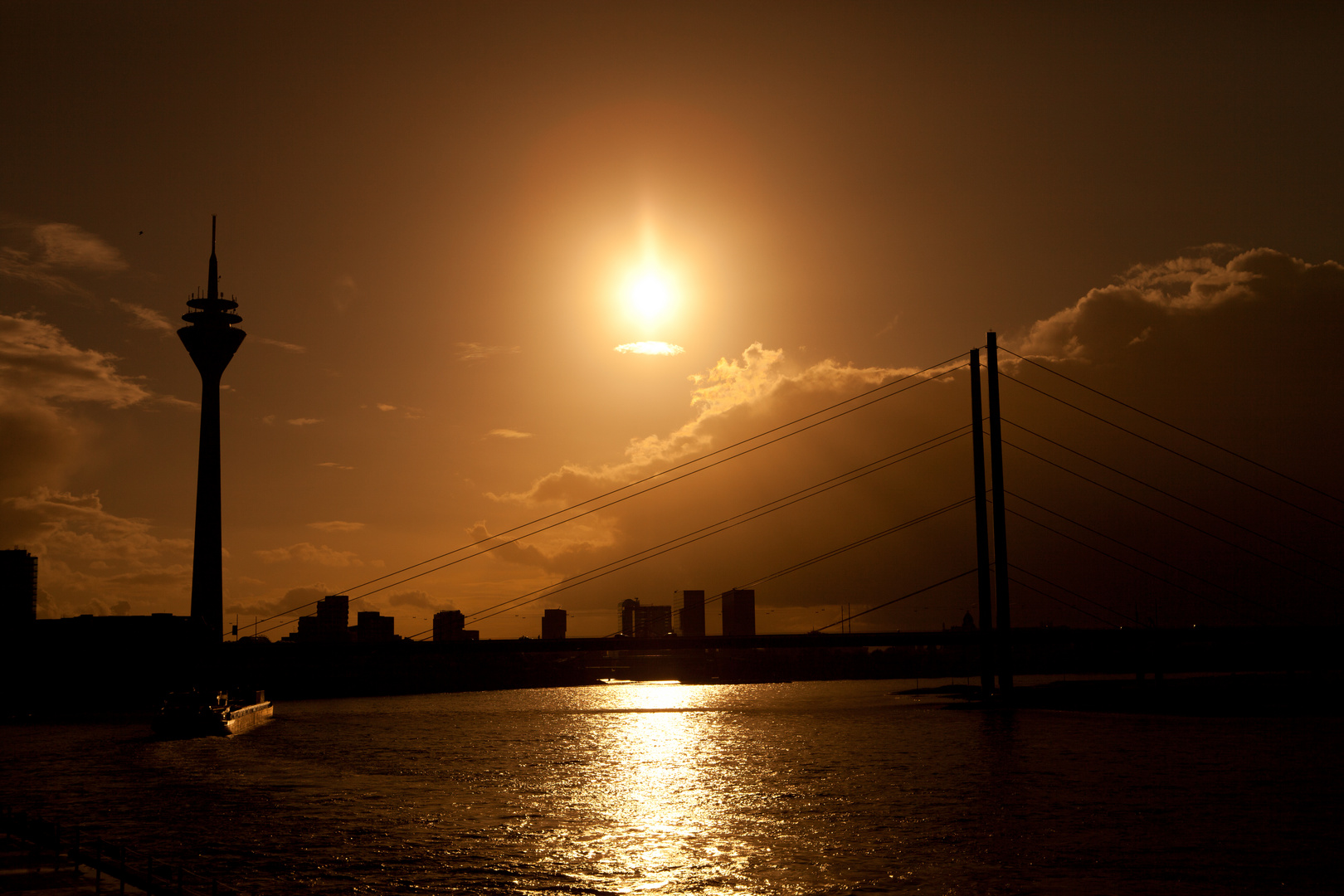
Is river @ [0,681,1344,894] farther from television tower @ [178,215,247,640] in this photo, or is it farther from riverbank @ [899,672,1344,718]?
television tower @ [178,215,247,640]

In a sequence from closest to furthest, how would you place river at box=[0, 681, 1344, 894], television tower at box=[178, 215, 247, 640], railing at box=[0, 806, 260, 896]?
railing at box=[0, 806, 260, 896], river at box=[0, 681, 1344, 894], television tower at box=[178, 215, 247, 640]

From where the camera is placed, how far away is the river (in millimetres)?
24812

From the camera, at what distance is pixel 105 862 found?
1980cm

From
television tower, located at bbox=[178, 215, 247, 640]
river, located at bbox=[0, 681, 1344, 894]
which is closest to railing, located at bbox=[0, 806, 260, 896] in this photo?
river, located at bbox=[0, 681, 1344, 894]

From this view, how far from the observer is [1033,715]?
80062 mm

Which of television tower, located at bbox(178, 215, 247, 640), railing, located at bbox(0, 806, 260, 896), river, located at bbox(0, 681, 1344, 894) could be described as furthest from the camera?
television tower, located at bbox(178, 215, 247, 640)

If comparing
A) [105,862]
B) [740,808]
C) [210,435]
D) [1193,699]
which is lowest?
[1193,699]

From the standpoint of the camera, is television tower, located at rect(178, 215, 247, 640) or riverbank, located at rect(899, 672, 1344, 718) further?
television tower, located at rect(178, 215, 247, 640)

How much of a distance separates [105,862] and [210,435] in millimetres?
157972

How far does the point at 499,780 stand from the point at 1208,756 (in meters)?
31.3

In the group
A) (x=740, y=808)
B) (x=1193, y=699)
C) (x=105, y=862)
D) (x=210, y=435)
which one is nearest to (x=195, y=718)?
(x=740, y=808)

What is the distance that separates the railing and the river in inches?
109

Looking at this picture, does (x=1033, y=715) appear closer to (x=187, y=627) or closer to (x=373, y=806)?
(x=373, y=806)

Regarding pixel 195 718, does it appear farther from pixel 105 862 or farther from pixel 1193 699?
pixel 1193 699
